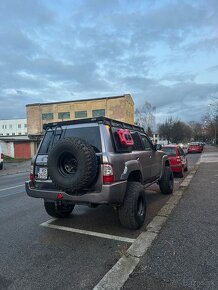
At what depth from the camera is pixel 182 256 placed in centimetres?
430

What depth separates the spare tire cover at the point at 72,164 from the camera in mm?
4977

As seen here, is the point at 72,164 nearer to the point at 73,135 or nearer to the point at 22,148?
the point at 73,135

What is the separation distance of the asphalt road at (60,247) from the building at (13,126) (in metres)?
121

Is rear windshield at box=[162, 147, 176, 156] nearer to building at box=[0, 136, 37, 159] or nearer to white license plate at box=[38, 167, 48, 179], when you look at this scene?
white license plate at box=[38, 167, 48, 179]

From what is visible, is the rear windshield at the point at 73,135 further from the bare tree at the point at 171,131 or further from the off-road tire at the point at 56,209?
the bare tree at the point at 171,131

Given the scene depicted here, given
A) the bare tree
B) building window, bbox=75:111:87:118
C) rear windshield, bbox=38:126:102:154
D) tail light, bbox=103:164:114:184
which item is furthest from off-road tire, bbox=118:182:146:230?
the bare tree

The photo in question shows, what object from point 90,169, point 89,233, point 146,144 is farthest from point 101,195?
point 146,144

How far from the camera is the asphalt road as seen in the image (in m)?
3.71

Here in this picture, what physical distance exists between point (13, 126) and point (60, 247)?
12621 cm

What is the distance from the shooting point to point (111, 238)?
17.0ft

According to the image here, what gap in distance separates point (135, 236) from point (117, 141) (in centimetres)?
167

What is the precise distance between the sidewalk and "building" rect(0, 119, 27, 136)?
122548mm

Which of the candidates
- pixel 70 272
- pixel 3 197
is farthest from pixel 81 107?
pixel 70 272

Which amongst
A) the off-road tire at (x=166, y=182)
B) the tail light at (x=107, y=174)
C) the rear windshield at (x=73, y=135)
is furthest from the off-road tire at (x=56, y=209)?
the off-road tire at (x=166, y=182)
